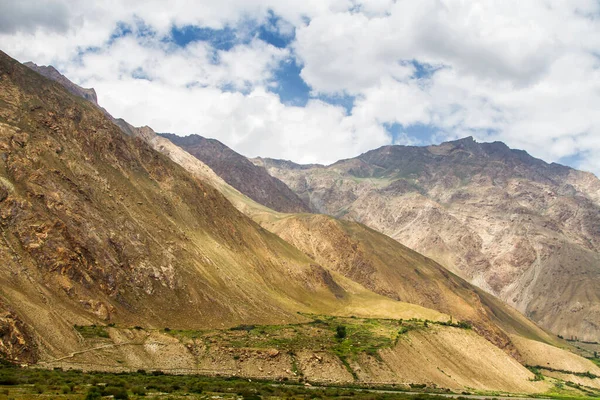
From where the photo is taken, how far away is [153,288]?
98.8 metres

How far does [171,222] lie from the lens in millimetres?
122938

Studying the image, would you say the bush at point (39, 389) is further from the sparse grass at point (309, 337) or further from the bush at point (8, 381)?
the sparse grass at point (309, 337)

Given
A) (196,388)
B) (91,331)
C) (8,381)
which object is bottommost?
(196,388)

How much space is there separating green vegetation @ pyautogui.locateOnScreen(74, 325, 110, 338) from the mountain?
0.31 m

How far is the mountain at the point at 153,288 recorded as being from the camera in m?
74.1

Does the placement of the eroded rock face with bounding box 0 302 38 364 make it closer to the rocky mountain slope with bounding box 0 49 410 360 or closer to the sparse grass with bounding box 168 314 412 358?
the rocky mountain slope with bounding box 0 49 410 360

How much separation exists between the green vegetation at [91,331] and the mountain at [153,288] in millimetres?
307

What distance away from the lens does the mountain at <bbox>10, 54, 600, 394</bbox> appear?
7412 cm

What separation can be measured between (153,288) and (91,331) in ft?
84.6

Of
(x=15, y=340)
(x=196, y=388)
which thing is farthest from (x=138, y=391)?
(x=15, y=340)

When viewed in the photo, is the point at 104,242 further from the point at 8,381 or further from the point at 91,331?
the point at 8,381

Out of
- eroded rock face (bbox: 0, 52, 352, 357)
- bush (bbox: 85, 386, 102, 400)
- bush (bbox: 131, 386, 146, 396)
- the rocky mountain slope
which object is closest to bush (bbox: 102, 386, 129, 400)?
bush (bbox: 85, 386, 102, 400)

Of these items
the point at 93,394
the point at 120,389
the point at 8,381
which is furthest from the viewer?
the point at 8,381

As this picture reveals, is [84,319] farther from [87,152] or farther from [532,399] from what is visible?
[532,399]
